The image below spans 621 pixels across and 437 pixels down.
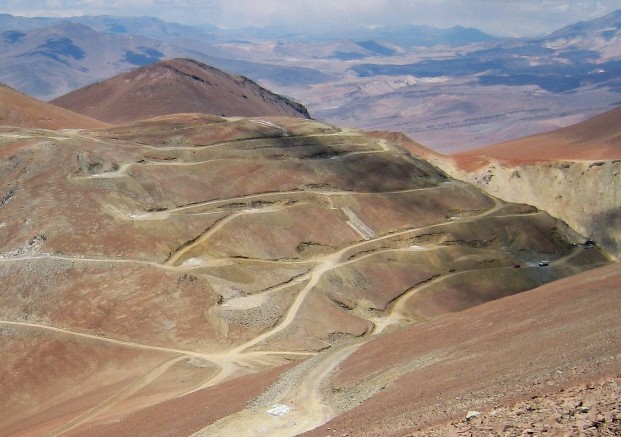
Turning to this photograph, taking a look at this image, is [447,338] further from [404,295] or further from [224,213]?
[224,213]

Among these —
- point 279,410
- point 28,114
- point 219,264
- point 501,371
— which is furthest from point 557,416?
point 28,114

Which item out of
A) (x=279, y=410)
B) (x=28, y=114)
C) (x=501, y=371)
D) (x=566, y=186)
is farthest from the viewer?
(x=28, y=114)

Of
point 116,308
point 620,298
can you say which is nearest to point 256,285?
point 116,308

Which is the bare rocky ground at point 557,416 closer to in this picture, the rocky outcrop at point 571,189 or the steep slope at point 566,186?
the rocky outcrop at point 571,189

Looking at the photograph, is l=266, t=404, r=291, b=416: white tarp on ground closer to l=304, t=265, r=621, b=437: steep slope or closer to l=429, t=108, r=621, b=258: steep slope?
l=304, t=265, r=621, b=437: steep slope

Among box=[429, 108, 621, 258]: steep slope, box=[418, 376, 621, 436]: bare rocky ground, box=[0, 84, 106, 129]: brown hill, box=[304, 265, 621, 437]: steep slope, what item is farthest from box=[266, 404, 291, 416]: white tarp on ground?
box=[0, 84, 106, 129]: brown hill

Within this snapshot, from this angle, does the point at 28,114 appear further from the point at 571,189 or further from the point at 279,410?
the point at 279,410
